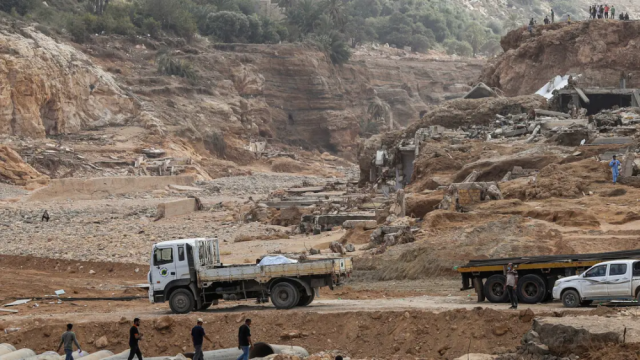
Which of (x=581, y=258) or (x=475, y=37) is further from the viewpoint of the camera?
(x=475, y=37)

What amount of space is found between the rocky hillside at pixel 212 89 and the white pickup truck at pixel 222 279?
4552 cm

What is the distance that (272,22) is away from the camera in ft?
334

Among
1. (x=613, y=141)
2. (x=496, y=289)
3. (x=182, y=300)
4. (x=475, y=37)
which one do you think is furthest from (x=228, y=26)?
(x=496, y=289)

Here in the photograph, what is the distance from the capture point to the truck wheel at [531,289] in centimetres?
1811

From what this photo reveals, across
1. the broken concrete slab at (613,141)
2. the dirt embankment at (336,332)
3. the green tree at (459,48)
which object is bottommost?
the dirt embankment at (336,332)

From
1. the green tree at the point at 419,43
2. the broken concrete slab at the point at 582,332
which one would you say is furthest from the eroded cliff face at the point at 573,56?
the green tree at the point at 419,43

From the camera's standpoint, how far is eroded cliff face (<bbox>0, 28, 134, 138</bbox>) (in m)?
62.6

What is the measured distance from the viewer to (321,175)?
249ft

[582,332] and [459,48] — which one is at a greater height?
[459,48]

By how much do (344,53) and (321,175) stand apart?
3077 centimetres

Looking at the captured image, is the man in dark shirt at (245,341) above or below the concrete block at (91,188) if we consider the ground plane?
below

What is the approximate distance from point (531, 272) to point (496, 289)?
830mm

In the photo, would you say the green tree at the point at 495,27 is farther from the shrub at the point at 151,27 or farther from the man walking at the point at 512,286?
the man walking at the point at 512,286

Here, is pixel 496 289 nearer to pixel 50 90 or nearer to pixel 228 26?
pixel 50 90
